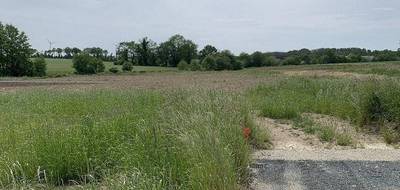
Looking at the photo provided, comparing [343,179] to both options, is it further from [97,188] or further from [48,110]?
[48,110]

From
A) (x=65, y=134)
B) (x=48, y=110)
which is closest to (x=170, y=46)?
(x=48, y=110)

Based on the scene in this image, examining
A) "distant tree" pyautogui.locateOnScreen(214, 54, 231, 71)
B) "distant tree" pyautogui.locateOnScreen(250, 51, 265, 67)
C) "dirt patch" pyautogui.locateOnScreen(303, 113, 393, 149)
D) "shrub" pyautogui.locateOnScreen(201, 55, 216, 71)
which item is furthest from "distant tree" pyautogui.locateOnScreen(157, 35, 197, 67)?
"dirt patch" pyautogui.locateOnScreen(303, 113, 393, 149)

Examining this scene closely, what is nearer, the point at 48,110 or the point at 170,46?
the point at 48,110

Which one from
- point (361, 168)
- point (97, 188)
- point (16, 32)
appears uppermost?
A: point (16, 32)

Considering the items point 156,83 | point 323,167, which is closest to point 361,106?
point 323,167

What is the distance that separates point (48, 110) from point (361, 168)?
10358mm

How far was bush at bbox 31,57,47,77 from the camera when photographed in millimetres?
74500

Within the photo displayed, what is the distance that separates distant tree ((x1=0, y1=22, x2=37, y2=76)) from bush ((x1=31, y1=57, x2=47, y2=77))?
0.60 m

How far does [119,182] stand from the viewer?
4242 millimetres

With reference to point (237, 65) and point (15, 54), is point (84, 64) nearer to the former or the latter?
point (15, 54)

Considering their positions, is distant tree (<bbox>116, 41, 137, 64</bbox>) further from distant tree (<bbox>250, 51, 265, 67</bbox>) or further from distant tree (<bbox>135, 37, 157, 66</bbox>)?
distant tree (<bbox>250, 51, 265, 67</bbox>)

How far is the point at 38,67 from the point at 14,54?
4.83 metres

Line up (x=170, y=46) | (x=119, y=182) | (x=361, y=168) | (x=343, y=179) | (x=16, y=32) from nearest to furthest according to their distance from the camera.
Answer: (x=119, y=182) < (x=343, y=179) < (x=361, y=168) < (x=16, y=32) < (x=170, y=46)

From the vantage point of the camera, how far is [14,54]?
239 ft
